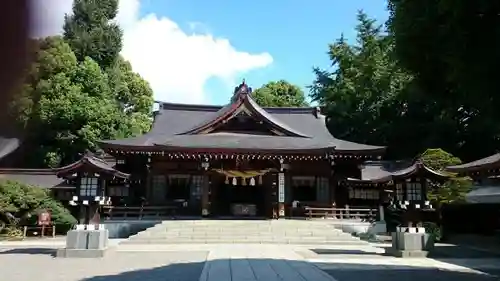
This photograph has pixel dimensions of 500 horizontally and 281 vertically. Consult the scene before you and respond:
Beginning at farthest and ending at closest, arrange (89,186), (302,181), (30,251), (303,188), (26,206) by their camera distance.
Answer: (303,188)
(302,181)
(26,206)
(89,186)
(30,251)

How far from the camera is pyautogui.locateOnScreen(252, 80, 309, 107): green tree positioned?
2202 inches

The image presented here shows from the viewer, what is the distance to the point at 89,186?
15.9 meters

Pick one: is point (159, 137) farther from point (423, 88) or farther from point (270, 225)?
point (423, 88)

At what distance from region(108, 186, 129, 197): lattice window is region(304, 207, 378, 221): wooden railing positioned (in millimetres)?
9842

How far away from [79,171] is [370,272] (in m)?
10.2

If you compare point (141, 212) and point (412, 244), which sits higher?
point (141, 212)

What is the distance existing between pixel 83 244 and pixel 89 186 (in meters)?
2.24

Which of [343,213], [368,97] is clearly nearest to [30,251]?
[343,213]

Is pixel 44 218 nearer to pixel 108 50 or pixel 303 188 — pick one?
pixel 303 188

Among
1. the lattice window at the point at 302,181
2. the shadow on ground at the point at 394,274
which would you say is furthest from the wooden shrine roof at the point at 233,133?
the shadow on ground at the point at 394,274

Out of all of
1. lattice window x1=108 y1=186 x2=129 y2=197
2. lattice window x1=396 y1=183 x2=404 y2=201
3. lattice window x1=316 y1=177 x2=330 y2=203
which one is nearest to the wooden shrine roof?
lattice window x1=316 y1=177 x2=330 y2=203

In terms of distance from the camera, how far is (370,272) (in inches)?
431

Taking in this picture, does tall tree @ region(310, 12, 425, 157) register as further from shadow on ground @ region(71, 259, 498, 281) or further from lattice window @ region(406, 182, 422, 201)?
shadow on ground @ region(71, 259, 498, 281)

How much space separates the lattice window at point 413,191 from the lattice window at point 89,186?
34.6ft
